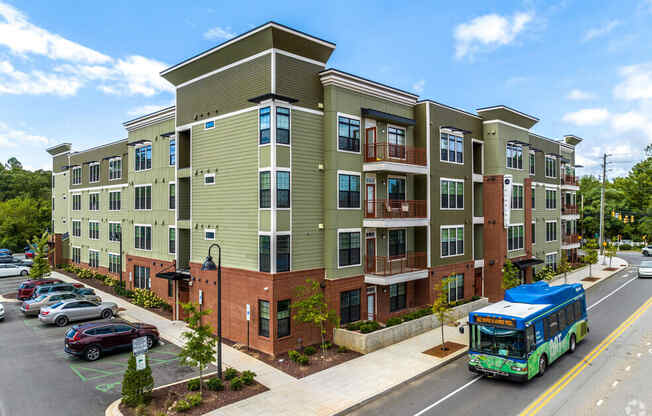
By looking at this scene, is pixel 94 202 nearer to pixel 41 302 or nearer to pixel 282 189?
pixel 41 302

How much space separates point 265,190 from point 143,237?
57.2 ft

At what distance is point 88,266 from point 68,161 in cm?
1346

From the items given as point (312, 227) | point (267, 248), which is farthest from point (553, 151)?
point (267, 248)

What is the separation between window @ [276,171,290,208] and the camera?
19859 millimetres

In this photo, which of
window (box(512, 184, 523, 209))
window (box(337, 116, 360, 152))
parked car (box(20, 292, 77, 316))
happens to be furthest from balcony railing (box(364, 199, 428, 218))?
parked car (box(20, 292, 77, 316))

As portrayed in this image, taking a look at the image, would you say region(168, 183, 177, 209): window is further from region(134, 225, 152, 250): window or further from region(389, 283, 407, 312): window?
region(389, 283, 407, 312): window

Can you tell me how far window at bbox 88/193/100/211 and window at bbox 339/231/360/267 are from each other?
3031 centimetres

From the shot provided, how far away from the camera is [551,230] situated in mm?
40719

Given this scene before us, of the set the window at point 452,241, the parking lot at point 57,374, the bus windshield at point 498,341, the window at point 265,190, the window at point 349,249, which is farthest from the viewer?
the window at point 452,241

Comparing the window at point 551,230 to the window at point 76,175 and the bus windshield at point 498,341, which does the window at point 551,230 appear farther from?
the window at point 76,175

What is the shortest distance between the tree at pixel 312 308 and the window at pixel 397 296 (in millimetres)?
5934

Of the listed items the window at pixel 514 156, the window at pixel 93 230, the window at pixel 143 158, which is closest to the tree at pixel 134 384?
the window at pixel 143 158

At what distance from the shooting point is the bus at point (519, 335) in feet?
49.4

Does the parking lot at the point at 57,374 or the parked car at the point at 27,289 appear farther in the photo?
the parked car at the point at 27,289
